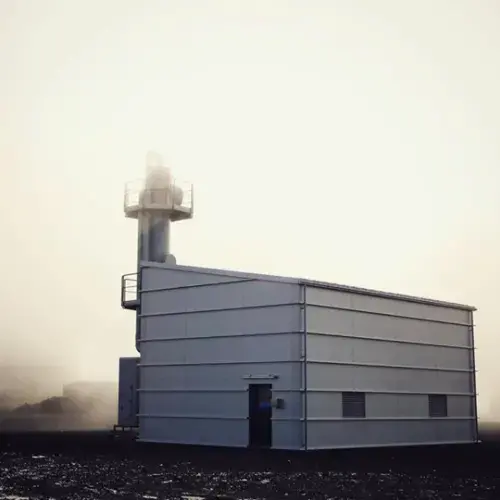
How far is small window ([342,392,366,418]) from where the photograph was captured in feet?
96.4

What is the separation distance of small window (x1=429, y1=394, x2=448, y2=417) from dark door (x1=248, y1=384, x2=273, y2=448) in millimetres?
9412

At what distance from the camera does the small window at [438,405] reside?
34.8 metres

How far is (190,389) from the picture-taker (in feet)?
102

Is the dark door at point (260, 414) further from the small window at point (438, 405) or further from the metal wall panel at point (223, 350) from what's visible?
the small window at point (438, 405)

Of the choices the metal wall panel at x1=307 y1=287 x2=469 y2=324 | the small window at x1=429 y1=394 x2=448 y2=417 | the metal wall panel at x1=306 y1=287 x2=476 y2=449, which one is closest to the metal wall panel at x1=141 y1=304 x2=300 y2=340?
the metal wall panel at x1=306 y1=287 x2=476 y2=449

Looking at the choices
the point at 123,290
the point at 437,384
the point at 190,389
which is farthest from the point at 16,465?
the point at 437,384

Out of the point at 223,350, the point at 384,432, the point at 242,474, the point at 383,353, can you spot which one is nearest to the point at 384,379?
the point at 383,353

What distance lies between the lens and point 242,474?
750 inches

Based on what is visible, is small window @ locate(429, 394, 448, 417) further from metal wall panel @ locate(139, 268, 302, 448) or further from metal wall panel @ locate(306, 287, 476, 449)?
metal wall panel @ locate(139, 268, 302, 448)

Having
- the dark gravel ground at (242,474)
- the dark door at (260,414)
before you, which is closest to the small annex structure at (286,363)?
the dark door at (260,414)

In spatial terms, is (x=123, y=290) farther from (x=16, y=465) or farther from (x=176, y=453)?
(x=16, y=465)

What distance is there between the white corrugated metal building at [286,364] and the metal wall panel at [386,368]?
0.20ft

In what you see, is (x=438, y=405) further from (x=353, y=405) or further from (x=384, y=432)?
(x=353, y=405)

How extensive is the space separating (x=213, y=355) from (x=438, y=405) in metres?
11.1
